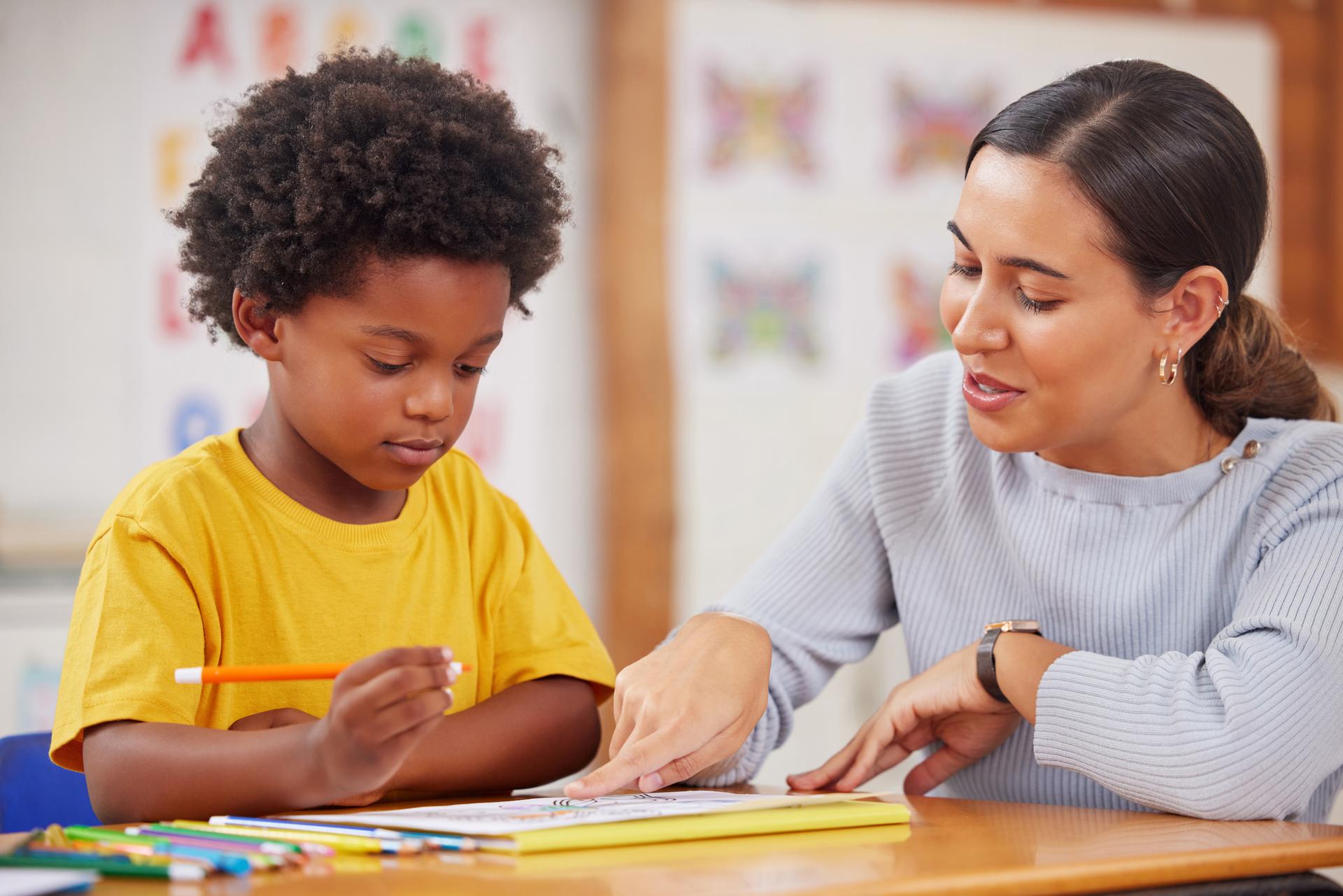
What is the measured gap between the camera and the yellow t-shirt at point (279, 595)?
986 mm

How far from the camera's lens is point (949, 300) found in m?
1.23

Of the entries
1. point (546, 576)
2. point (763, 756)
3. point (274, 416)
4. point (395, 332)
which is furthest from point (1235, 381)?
point (274, 416)

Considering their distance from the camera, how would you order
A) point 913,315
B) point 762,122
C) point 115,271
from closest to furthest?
point 115,271, point 762,122, point 913,315

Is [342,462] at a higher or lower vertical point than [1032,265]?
lower

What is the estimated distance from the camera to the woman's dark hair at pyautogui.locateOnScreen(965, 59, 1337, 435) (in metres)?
1.17

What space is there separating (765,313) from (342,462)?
2.41 meters

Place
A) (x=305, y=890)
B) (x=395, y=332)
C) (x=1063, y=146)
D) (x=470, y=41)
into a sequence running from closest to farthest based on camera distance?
(x=305, y=890)
(x=395, y=332)
(x=1063, y=146)
(x=470, y=41)

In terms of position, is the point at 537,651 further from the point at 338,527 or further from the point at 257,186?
the point at 257,186

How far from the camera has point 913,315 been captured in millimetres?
3604

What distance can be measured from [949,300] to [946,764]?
435 mm

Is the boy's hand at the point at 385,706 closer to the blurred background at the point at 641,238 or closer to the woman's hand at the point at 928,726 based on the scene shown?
the woman's hand at the point at 928,726

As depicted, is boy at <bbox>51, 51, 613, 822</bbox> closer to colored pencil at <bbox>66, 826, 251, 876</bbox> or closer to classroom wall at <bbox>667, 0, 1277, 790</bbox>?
colored pencil at <bbox>66, 826, 251, 876</bbox>

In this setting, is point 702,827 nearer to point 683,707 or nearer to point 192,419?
point 683,707

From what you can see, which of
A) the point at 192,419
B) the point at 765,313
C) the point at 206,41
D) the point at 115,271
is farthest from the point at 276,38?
the point at 765,313
